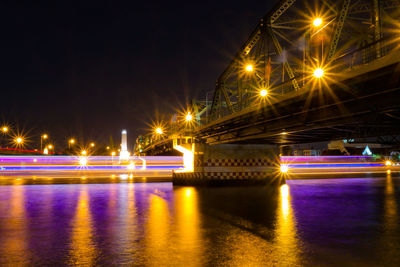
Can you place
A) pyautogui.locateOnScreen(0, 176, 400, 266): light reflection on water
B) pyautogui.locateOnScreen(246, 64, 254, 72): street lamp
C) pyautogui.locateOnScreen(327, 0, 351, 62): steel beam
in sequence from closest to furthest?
pyautogui.locateOnScreen(0, 176, 400, 266): light reflection on water < pyautogui.locateOnScreen(327, 0, 351, 62): steel beam < pyautogui.locateOnScreen(246, 64, 254, 72): street lamp

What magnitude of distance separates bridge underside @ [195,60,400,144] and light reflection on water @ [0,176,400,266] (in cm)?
381

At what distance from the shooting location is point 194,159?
27.7 metres

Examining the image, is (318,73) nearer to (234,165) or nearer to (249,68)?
(249,68)

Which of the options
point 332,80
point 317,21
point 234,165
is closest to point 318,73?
point 332,80

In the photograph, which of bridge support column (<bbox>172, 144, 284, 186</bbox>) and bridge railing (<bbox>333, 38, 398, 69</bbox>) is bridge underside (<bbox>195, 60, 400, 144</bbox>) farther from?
bridge support column (<bbox>172, 144, 284, 186</bbox>)

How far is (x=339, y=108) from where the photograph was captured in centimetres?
1359

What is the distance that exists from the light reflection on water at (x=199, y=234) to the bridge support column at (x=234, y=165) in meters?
12.7

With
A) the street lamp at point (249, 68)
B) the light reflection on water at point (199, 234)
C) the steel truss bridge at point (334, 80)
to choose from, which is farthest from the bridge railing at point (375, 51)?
the street lamp at point (249, 68)

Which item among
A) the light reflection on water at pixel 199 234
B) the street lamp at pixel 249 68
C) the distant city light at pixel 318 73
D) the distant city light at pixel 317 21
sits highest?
the street lamp at pixel 249 68

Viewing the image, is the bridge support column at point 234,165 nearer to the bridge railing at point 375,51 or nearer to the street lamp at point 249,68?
the street lamp at point 249,68

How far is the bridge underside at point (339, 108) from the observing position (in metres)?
10.0

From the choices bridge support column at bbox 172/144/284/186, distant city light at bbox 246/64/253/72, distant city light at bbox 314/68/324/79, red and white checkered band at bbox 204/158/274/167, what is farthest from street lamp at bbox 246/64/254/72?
distant city light at bbox 314/68/324/79

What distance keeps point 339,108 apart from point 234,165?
14.9 m

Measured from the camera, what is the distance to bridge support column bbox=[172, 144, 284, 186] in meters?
27.3
